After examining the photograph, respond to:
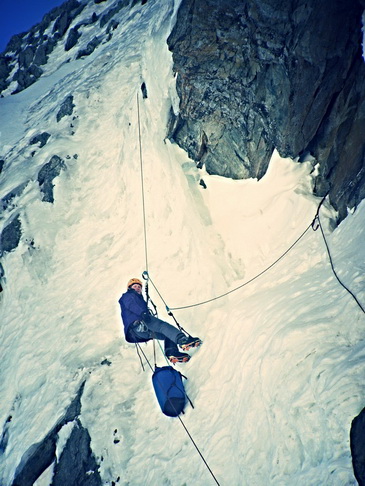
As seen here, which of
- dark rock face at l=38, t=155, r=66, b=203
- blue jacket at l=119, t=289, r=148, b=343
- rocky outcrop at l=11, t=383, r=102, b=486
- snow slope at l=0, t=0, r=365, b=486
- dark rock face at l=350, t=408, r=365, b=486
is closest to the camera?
dark rock face at l=350, t=408, r=365, b=486

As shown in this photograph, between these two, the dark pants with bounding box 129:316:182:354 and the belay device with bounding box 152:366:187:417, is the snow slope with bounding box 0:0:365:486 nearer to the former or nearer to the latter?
the belay device with bounding box 152:366:187:417

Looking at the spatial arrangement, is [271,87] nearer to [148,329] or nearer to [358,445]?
[148,329]

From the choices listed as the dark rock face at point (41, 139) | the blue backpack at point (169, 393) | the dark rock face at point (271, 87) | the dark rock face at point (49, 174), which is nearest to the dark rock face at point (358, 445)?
the blue backpack at point (169, 393)

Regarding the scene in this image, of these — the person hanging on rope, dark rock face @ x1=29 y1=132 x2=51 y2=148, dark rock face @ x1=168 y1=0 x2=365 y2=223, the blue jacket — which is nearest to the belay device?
the person hanging on rope

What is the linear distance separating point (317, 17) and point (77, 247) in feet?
30.4

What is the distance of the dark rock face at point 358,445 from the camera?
135 inches

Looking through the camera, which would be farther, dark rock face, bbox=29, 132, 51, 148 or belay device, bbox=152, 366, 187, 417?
dark rock face, bbox=29, 132, 51, 148

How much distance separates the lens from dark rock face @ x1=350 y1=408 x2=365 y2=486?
342 centimetres

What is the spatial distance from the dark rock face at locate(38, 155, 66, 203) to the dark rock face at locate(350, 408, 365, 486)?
39.5 feet

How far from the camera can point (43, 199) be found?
13.2 meters

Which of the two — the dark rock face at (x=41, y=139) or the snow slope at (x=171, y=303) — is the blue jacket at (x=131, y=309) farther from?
the dark rock face at (x=41, y=139)

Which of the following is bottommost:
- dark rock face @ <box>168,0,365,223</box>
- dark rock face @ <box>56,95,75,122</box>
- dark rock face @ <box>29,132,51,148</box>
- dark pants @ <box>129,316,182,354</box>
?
dark pants @ <box>129,316,182,354</box>

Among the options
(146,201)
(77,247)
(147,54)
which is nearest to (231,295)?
(146,201)

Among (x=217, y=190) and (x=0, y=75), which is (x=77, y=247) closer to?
(x=217, y=190)
